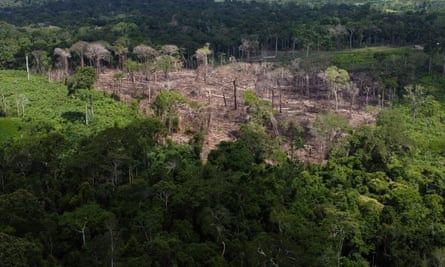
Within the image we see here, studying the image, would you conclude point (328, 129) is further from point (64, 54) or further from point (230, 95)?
point (64, 54)

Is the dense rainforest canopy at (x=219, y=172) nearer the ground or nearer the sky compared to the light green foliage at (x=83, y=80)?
nearer the ground

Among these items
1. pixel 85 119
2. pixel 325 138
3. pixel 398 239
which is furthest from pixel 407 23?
pixel 398 239

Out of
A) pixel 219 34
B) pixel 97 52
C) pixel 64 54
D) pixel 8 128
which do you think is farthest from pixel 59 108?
pixel 219 34

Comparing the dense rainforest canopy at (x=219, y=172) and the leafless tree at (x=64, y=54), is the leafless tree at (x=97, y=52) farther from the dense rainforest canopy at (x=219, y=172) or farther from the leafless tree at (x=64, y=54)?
the leafless tree at (x=64, y=54)

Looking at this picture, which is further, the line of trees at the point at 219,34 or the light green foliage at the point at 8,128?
the line of trees at the point at 219,34

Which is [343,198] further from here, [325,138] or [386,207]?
[325,138]

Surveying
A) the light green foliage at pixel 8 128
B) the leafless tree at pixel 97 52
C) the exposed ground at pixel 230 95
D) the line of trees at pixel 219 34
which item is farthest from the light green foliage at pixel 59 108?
the line of trees at pixel 219 34

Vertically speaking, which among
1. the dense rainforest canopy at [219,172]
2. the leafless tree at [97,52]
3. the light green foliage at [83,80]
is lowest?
the dense rainforest canopy at [219,172]
